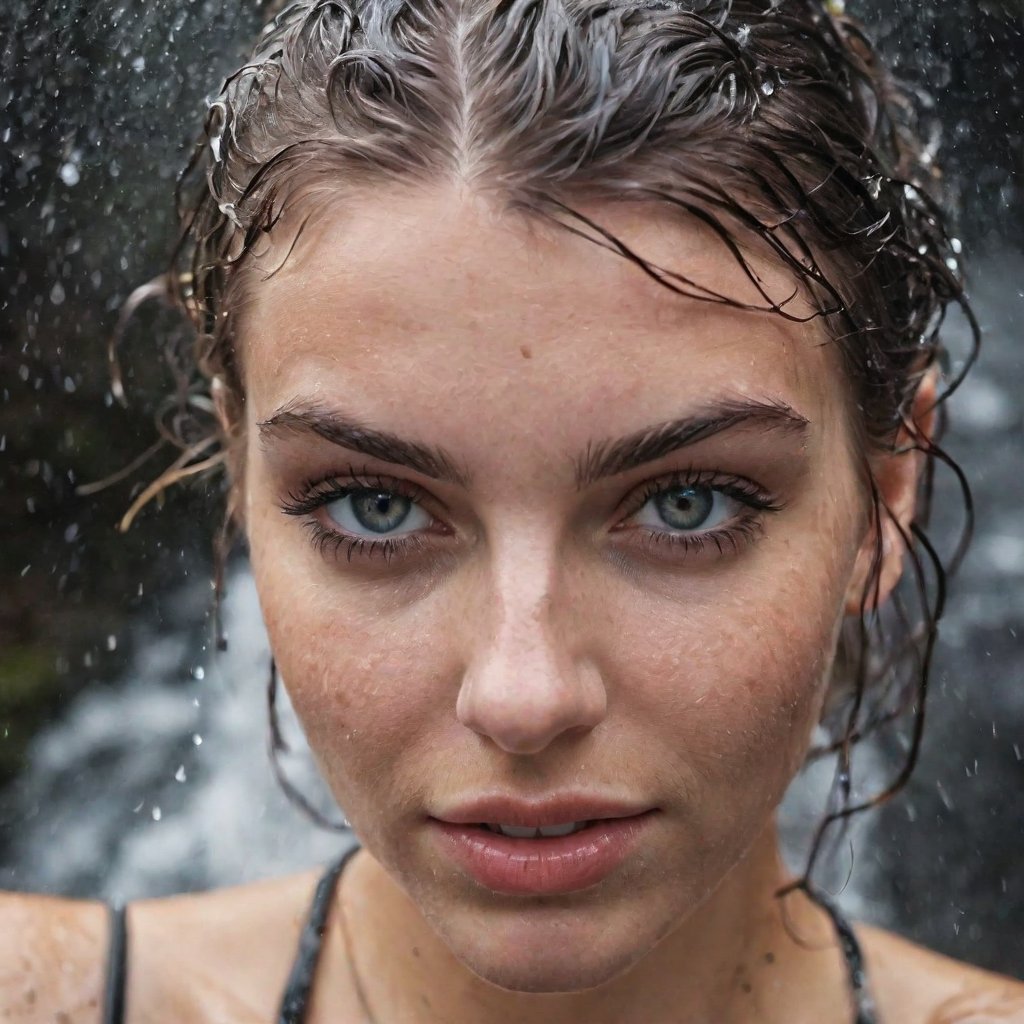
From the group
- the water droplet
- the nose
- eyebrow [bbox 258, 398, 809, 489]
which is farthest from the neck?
the water droplet

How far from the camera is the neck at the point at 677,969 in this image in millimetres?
1587

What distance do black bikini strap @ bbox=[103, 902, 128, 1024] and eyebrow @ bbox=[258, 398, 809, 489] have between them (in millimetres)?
783

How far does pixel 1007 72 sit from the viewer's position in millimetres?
2660

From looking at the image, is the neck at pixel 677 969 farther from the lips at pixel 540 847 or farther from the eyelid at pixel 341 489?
the eyelid at pixel 341 489

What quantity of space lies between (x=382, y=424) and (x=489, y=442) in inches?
4.3

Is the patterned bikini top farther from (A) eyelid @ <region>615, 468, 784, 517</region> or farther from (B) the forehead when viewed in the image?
(B) the forehead

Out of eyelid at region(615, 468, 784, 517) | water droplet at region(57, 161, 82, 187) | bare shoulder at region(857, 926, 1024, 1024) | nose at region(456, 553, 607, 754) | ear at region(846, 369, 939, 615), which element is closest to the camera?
nose at region(456, 553, 607, 754)

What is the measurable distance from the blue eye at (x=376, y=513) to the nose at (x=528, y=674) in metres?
0.14

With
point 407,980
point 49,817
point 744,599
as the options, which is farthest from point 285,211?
point 49,817

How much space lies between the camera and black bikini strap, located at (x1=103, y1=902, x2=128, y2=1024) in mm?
1695

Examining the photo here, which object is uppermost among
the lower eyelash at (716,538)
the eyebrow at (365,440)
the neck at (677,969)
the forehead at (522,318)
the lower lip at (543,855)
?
the forehead at (522,318)

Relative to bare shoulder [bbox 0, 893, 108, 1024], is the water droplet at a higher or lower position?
higher

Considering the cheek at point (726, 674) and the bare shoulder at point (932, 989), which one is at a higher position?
the cheek at point (726, 674)

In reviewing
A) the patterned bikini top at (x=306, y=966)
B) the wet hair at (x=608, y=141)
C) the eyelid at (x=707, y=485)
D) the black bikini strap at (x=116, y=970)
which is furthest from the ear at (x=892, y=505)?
the black bikini strap at (x=116, y=970)
